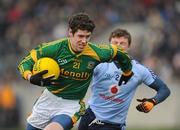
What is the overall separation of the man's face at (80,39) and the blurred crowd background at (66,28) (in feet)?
34.3

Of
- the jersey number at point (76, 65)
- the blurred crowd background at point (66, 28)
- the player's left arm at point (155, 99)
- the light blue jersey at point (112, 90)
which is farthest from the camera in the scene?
the blurred crowd background at point (66, 28)

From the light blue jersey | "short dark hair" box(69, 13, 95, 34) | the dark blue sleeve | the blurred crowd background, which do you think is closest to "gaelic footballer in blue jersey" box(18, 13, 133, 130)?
"short dark hair" box(69, 13, 95, 34)

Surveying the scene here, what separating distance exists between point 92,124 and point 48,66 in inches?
Answer: 70.5

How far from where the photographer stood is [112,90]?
11539mm

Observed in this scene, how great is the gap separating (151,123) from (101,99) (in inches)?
385

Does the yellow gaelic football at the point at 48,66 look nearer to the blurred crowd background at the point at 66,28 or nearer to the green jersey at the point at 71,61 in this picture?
the green jersey at the point at 71,61

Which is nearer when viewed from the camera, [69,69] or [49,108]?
[69,69]

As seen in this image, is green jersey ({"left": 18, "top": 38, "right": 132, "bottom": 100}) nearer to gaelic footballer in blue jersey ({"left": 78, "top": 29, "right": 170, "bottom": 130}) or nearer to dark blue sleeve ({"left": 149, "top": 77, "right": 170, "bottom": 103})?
gaelic footballer in blue jersey ({"left": 78, "top": 29, "right": 170, "bottom": 130})

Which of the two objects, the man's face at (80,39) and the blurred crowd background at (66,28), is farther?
the blurred crowd background at (66,28)

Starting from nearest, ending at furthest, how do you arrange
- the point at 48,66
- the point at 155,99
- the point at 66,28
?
the point at 48,66, the point at 155,99, the point at 66,28

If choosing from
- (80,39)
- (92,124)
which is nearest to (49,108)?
(80,39)

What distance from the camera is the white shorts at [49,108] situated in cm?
1063

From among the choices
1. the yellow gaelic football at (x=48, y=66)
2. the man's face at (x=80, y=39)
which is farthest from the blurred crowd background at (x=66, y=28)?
the yellow gaelic football at (x=48, y=66)

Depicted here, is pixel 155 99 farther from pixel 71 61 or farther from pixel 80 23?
pixel 80 23
